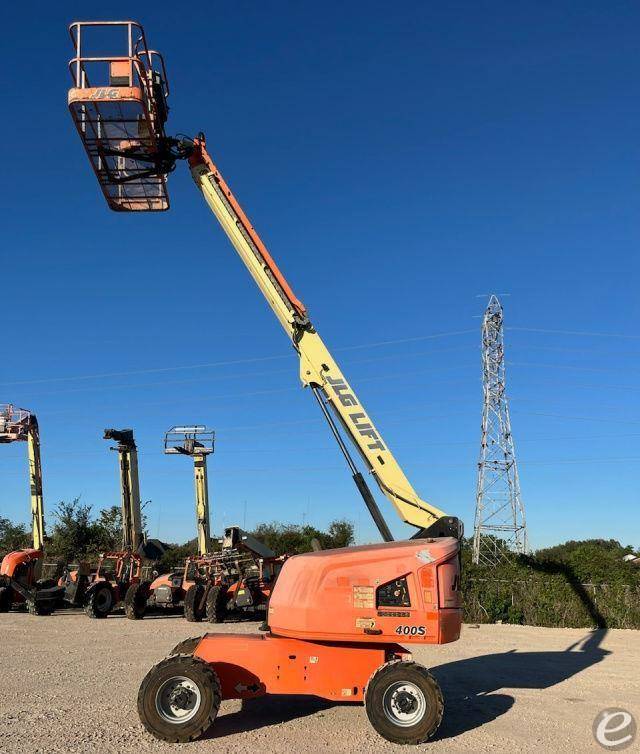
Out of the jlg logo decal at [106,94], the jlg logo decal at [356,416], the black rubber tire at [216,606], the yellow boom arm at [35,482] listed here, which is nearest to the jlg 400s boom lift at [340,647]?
the jlg logo decal at [356,416]

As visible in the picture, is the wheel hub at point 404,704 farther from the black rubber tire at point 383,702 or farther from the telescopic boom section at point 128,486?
the telescopic boom section at point 128,486

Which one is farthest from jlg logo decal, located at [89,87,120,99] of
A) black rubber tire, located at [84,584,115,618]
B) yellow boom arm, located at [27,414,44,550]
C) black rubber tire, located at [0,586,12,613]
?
yellow boom arm, located at [27,414,44,550]

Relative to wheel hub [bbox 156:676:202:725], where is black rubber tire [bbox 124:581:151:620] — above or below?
below

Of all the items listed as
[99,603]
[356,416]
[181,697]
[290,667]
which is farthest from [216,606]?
[181,697]

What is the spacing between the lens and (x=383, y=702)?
314 inches

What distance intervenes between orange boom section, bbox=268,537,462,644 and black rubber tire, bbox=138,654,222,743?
106cm

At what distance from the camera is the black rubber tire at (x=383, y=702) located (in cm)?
783

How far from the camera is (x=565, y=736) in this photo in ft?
27.1

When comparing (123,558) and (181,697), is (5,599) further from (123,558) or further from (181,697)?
(181,697)

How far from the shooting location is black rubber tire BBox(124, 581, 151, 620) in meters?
20.8

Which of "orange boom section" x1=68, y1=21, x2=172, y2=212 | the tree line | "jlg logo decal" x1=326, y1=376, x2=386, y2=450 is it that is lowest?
the tree line

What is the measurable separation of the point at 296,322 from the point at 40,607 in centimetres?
1336

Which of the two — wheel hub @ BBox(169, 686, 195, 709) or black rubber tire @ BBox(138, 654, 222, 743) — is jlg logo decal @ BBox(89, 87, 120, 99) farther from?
wheel hub @ BBox(169, 686, 195, 709)

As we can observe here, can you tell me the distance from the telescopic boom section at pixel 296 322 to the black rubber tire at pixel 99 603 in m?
11.3
